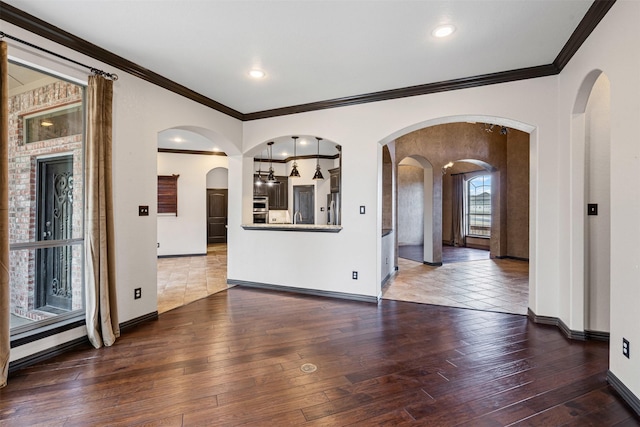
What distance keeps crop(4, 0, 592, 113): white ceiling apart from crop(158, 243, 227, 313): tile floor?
9.64ft

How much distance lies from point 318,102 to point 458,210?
800cm

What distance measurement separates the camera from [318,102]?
14.1ft

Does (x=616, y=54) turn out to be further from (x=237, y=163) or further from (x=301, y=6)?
(x=237, y=163)

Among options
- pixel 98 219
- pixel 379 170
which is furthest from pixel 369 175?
pixel 98 219

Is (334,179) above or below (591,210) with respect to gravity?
above

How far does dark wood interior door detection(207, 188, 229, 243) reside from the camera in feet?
31.6

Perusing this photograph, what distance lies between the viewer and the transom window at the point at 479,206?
984 cm

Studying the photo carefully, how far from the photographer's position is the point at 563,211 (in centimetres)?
305

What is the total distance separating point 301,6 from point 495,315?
12.6 feet

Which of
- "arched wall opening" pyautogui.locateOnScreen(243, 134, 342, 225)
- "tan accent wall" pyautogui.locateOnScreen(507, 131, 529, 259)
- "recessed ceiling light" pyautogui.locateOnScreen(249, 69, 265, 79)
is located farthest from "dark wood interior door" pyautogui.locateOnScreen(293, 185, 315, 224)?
"recessed ceiling light" pyautogui.locateOnScreen(249, 69, 265, 79)

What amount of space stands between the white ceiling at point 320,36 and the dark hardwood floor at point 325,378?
2810mm

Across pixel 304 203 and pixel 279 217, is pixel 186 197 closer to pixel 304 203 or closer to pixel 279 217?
pixel 279 217

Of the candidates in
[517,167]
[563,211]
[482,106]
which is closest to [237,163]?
[482,106]

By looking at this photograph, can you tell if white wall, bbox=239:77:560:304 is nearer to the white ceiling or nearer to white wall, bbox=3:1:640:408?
white wall, bbox=3:1:640:408
